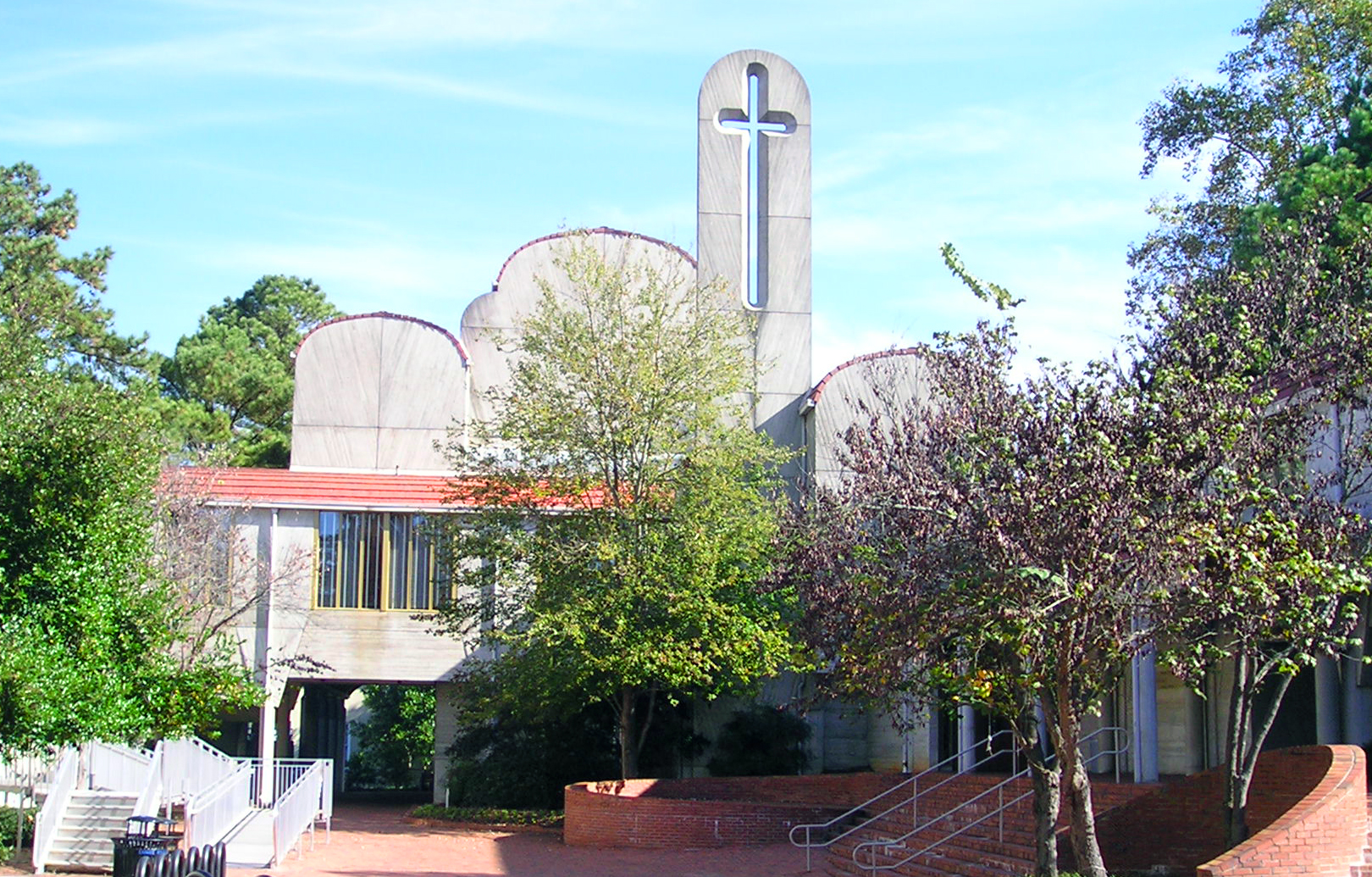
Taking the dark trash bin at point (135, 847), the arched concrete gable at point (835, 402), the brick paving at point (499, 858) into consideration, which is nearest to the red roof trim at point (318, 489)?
the brick paving at point (499, 858)

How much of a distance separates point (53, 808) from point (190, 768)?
140 inches

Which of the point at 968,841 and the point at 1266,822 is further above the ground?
the point at 1266,822

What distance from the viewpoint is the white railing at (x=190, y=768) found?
23625mm

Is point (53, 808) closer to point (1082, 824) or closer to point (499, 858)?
point (499, 858)

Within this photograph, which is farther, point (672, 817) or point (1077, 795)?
point (672, 817)

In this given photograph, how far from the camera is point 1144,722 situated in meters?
20.0

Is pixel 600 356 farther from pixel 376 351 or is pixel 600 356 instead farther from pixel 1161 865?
pixel 1161 865

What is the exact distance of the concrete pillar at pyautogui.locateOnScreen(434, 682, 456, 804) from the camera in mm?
31938

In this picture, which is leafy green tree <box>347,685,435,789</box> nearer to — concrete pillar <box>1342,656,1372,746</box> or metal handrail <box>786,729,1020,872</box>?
metal handrail <box>786,729,1020,872</box>

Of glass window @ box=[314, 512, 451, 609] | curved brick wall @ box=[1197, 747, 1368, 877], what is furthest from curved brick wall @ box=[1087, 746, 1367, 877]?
glass window @ box=[314, 512, 451, 609]

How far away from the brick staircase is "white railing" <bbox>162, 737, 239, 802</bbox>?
10.4m

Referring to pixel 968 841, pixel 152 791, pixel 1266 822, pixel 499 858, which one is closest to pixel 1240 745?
pixel 1266 822

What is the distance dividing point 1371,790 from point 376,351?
931 inches

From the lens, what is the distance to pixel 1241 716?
15.8 m
